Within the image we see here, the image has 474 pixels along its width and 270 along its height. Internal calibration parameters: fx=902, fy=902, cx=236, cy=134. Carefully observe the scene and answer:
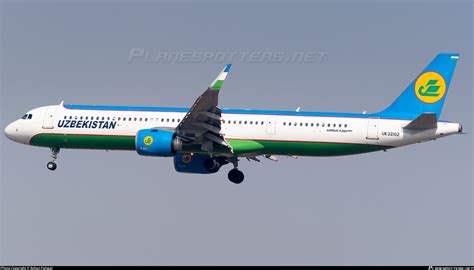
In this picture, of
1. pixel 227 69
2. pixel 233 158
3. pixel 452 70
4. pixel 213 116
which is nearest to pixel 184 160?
pixel 233 158

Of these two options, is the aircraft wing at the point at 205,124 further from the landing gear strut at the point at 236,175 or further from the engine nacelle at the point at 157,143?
the landing gear strut at the point at 236,175

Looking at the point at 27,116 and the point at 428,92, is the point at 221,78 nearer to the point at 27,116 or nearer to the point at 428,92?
the point at 428,92

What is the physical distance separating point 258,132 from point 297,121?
2.75m

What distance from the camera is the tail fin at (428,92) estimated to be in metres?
60.1

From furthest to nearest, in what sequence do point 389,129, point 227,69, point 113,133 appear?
1. point 113,133
2. point 389,129
3. point 227,69

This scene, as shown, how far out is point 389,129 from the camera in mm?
58938

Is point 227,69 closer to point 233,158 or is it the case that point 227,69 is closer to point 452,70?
point 233,158

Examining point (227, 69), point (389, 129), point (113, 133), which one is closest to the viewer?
point (227, 69)

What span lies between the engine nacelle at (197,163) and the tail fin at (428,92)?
1232 cm

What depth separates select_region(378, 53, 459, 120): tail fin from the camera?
60062 millimetres

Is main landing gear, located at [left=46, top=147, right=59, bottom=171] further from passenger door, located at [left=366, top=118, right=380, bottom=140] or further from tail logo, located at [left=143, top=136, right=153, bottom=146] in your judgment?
passenger door, located at [left=366, top=118, right=380, bottom=140]

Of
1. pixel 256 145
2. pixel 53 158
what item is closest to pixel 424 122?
pixel 256 145

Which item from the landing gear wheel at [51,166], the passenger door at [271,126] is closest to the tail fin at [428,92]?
the passenger door at [271,126]

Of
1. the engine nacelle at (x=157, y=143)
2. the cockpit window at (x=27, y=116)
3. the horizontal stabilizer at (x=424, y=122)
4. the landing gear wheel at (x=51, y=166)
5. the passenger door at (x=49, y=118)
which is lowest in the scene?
the engine nacelle at (x=157, y=143)
